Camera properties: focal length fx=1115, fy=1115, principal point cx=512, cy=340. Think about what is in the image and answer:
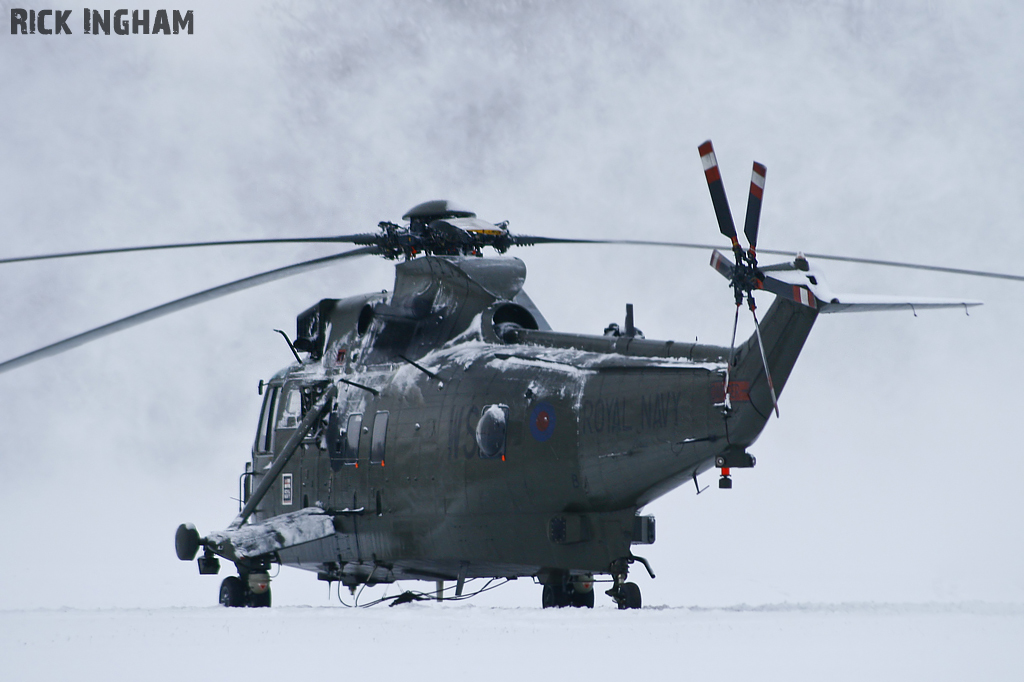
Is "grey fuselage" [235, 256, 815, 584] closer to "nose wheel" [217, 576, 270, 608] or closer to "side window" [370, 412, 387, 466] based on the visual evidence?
"side window" [370, 412, 387, 466]

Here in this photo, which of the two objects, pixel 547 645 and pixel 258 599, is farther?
pixel 258 599

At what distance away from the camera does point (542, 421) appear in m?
13.7

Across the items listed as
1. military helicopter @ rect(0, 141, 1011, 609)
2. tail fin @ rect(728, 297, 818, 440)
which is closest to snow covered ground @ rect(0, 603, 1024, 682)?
military helicopter @ rect(0, 141, 1011, 609)

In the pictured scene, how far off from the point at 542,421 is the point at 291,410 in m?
5.77

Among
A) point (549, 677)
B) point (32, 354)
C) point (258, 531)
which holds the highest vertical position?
point (32, 354)

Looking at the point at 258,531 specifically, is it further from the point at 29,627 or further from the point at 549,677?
the point at 549,677

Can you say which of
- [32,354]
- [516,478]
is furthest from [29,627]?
[516,478]

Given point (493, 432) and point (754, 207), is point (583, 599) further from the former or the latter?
point (754, 207)

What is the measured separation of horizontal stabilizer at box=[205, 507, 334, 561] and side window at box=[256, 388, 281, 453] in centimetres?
200

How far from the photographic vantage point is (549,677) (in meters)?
7.80

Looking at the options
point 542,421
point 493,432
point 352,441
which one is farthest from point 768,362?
point 352,441

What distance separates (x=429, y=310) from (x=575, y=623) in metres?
6.69

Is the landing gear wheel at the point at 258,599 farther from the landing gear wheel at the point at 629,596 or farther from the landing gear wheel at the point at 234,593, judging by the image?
the landing gear wheel at the point at 629,596

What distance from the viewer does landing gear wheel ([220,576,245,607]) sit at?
16547 millimetres
